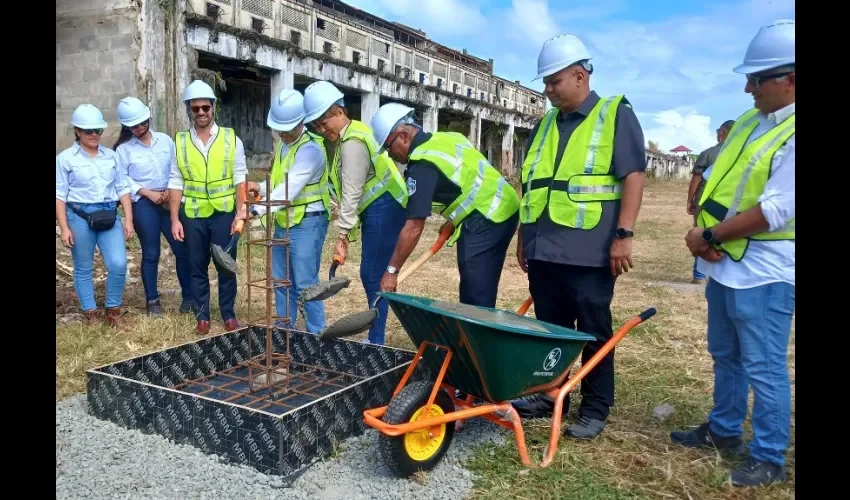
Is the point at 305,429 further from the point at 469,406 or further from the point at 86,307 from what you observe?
the point at 86,307

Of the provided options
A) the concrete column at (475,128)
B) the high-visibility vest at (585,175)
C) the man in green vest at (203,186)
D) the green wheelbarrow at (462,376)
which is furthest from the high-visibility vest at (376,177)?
the concrete column at (475,128)

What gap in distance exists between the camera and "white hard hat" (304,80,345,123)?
398cm

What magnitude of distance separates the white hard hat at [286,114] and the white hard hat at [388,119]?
912 mm

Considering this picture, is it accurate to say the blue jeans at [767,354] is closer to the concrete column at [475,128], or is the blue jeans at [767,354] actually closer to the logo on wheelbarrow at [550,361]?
the logo on wheelbarrow at [550,361]

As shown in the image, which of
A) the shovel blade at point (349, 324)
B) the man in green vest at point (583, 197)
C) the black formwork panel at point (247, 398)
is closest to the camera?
the black formwork panel at point (247, 398)

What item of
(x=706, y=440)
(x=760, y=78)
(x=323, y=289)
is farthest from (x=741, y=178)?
(x=323, y=289)

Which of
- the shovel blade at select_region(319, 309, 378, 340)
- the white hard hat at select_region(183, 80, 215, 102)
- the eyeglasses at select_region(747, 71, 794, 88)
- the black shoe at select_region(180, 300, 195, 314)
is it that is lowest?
the black shoe at select_region(180, 300, 195, 314)

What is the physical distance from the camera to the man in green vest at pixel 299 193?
4.26 metres

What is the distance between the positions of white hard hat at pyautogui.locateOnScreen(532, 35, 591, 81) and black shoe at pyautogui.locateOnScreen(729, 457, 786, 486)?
1.89 meters

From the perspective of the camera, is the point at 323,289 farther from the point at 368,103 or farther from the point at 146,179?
the point at 368,103

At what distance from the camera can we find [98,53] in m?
10.9

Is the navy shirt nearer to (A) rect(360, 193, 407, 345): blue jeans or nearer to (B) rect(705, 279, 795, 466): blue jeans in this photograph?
(B) rect(705, 279, 795, 466): blue jeans

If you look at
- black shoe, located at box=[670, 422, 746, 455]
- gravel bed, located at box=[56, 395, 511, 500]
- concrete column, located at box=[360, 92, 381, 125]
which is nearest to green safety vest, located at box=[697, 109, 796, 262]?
black shoe, located at box=[670, 422, 746, 455]
